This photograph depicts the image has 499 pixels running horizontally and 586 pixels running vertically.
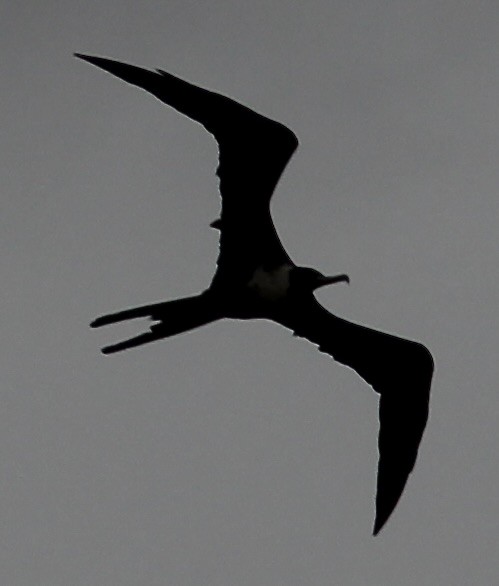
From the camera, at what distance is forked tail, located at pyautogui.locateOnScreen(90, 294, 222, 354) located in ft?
39.6

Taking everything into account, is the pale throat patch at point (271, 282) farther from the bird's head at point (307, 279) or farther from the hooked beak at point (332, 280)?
the hooked beak at point (332, 280)

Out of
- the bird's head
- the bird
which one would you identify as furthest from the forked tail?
the bird's head

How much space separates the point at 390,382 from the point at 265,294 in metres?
1.84

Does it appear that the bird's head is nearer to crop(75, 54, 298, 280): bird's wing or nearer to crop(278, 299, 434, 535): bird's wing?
crop(75, 54, 298, 280): bird's wing

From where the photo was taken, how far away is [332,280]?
1241 centimetres

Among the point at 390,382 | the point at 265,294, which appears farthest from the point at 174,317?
the point at 390,382

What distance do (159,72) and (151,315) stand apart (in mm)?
1865

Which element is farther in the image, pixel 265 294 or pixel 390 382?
pixel 390 382

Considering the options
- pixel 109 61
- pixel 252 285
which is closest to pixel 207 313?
pixel 252 285

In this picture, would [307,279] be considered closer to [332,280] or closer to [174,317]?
[332,280]

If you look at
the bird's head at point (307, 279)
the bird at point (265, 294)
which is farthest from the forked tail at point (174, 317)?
Answer: the bird's head at point (307, 279)

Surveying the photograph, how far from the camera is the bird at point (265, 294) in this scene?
12.1m

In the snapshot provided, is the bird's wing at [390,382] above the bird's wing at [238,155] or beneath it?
beneath

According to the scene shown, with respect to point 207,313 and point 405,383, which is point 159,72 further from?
point 405,383
